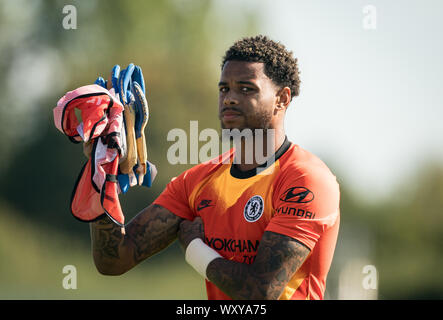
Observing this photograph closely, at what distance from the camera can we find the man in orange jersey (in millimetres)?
3840

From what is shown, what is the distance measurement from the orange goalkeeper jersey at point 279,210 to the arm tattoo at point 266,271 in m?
0.08

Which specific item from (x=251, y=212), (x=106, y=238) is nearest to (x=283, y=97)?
(x=251, y=212)

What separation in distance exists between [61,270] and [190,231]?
15.1m

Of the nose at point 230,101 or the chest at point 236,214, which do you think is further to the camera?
the nose at point 230,101

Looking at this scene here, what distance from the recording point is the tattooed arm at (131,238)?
14.0ft

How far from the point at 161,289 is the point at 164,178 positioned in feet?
11.7

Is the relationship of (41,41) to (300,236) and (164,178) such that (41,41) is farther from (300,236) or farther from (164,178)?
(300,236)

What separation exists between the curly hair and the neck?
46 centimetres

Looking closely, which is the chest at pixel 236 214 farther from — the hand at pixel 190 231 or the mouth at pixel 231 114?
the mouth at pixel 231 114
